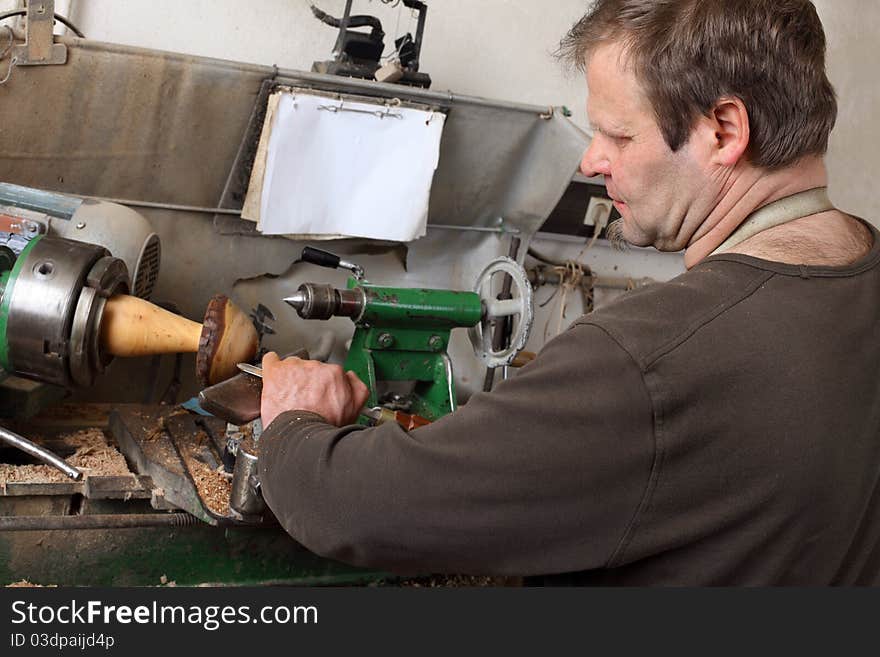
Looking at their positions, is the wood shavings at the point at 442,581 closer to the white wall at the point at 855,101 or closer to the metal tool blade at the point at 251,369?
the metal tool blade at the point at 251,369

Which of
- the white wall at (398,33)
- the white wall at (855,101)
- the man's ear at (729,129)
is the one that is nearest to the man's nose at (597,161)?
the man's ear at (729,129)

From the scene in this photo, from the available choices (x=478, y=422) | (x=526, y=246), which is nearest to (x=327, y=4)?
(x=526, y=246)

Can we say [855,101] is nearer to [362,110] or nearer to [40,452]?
[362,110]

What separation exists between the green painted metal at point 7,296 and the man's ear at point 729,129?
1.03 meters

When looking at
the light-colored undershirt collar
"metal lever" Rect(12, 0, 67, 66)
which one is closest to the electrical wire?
"metal lever" Rect(12, 0, 67, 66)

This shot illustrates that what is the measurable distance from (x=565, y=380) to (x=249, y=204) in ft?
4.35

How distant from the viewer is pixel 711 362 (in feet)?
2.48

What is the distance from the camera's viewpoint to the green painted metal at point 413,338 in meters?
1.82

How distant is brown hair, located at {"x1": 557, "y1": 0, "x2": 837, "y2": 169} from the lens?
87 centimetres

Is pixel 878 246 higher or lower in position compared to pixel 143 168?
higher

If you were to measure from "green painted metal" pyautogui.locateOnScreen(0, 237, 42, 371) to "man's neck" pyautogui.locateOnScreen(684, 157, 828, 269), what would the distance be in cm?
102

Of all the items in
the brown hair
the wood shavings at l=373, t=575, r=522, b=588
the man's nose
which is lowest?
the wood shavings at l=373, t=575, r=522, b=588

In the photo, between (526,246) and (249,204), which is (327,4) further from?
(526,246)

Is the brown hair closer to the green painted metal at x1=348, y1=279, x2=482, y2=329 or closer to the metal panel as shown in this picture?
the green painted metal at x1=348, y1=279, x2=482, y2=329
